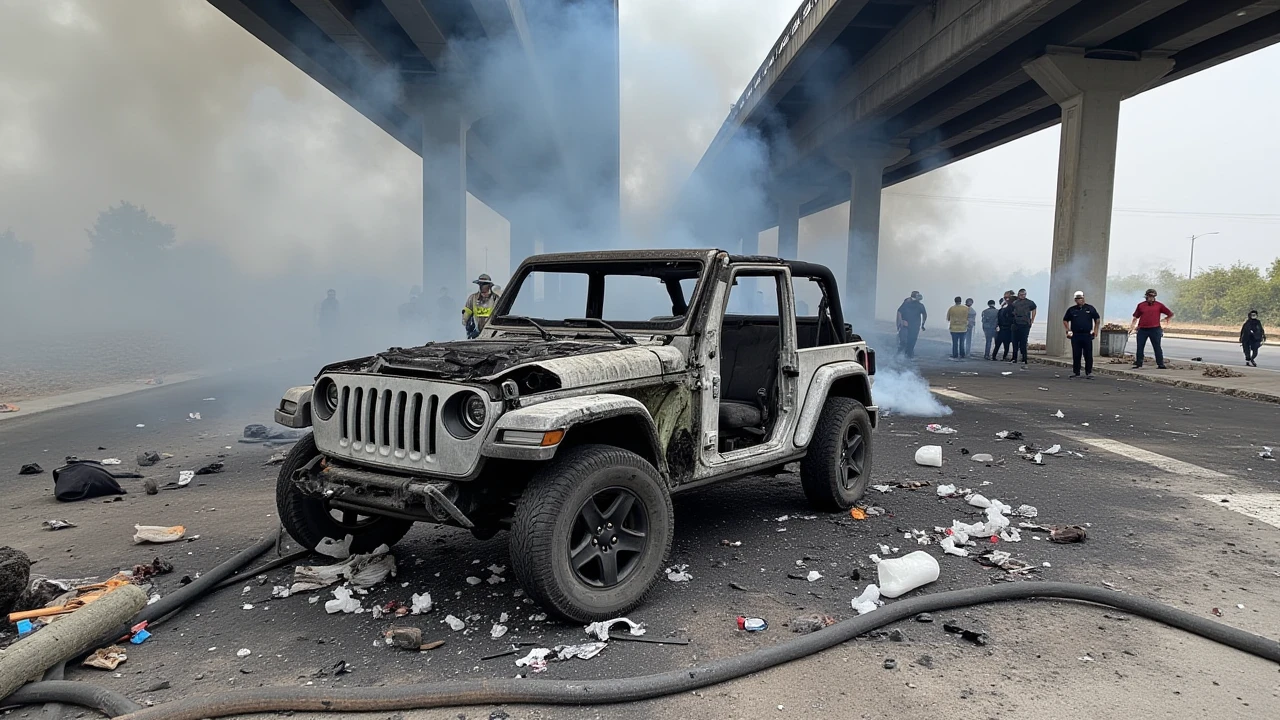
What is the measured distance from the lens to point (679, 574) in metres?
4.20

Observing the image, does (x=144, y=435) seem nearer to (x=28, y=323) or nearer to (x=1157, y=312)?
(x=1157, y=312)

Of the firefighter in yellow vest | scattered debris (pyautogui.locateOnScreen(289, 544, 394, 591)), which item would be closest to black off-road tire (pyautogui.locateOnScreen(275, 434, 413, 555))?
scattered debris (pyautogui.locateOnScreen(289, 544, 394, 591))

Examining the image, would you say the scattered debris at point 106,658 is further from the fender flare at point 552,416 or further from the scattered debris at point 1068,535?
the scattered debris at point 1068,535

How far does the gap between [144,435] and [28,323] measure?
2767 centimetres

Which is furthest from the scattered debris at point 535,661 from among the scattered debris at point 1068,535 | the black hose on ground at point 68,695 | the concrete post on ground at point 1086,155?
the concrete post on ground at point 1086,155

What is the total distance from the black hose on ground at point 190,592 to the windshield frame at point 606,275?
73.7 inches

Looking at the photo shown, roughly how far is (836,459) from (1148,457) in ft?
14.0

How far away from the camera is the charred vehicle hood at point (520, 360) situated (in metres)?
3.61

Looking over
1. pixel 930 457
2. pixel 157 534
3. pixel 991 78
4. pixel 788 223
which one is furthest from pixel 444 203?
pixel 788 223

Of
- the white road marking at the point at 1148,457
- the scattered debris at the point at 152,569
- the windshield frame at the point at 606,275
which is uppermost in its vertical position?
the windshield frame at the point at 606,275

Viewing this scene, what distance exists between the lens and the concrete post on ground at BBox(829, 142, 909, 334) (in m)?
31.2

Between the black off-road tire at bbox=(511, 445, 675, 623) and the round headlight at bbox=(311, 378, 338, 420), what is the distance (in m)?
1.23


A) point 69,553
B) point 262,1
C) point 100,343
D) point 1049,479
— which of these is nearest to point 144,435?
point 69,553

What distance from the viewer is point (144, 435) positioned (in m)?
8.72
